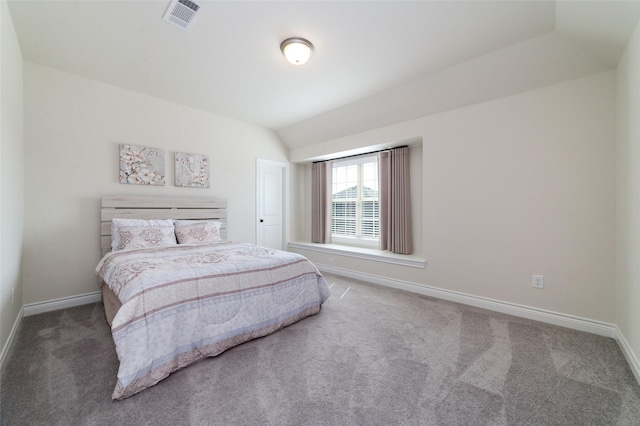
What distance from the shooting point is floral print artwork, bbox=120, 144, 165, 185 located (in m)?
3.32

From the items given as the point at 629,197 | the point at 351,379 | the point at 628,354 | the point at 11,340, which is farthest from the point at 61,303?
the point at 629,197

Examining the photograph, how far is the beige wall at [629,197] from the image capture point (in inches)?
70.3

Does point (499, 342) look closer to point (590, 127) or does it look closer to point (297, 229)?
point (590, 127)

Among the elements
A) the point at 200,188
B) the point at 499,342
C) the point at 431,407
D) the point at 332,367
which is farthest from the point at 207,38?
the point at 499,342

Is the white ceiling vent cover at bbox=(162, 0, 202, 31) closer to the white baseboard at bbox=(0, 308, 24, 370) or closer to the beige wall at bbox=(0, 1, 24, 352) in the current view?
the beige wall at bbox=(0, 1, 24, 352)

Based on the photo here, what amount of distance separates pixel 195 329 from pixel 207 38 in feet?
7.97

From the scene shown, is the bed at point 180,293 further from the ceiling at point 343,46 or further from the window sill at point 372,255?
the ceiling at point 343,46

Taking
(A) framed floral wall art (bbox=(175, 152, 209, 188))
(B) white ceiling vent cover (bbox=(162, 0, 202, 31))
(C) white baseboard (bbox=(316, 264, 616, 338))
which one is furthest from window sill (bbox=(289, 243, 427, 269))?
(B) white ceiling vent cover (bbox=(162, 0, 202, 31))

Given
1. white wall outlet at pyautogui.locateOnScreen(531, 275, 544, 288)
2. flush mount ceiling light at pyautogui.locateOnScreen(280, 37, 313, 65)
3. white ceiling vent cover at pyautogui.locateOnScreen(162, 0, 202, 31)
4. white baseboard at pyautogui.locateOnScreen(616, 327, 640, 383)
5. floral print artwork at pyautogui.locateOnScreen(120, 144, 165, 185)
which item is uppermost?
white ceiling vent cover at pyautogui.locateOnScreen(162, 0, 202, 31)

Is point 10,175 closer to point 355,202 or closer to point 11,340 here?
point 11,340

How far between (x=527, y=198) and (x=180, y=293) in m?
3.24

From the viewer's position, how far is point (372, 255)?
3.92 metres

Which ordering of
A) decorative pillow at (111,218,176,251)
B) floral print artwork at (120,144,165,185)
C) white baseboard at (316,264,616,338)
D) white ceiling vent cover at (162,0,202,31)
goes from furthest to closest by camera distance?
floral print artwork at (120,144,165,185) < decorative pillow at (111,218,176,251) < white baseboard at (316,264,616,338) < white ceiling vent cover at (162,0,202,31)

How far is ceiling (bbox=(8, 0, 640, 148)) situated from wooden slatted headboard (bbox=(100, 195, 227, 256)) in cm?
142
